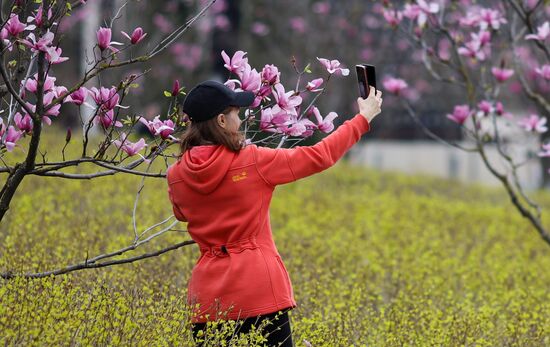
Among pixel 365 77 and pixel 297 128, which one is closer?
pixel 365 77

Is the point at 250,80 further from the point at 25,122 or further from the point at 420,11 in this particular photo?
the point at 420,11

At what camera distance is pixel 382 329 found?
5.11m

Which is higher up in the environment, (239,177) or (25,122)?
(25,122)

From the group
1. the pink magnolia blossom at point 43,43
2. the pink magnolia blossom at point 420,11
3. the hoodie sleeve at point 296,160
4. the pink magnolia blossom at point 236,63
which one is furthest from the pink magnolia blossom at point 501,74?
the pink magnolia blossom at point 43,43

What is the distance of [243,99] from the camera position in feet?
12.3

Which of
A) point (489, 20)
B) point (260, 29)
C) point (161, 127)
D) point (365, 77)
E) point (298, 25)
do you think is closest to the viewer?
point (365, 77)

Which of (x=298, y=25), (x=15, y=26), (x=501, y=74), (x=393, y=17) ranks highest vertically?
(x=15, y=26)

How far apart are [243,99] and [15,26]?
1012mm

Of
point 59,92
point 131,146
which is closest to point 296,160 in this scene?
point 131,146

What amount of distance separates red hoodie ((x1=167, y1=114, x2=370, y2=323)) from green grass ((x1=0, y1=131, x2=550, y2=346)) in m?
0.36

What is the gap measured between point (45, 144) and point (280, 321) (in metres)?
8.77

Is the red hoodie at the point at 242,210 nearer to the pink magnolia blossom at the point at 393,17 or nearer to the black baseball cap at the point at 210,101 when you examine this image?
the black baseball cap at the point at 210,101

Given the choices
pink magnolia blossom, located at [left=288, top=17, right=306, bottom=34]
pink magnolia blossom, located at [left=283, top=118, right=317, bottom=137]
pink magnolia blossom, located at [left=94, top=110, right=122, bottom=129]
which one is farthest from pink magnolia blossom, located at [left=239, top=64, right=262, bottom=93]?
pink magnolia blossom, located at [left=288, top=17, right=306, bottom=34]

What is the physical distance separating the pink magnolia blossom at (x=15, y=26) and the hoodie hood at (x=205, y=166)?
2.85 feet
